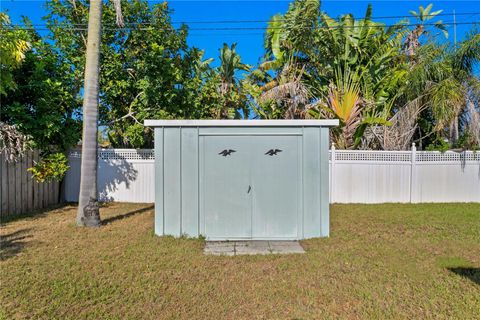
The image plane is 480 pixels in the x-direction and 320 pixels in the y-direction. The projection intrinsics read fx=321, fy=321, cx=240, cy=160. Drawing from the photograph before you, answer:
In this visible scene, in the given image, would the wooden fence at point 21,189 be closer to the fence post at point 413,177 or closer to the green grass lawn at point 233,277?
the green grass lawn at point 233,277

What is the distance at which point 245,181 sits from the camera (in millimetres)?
5910

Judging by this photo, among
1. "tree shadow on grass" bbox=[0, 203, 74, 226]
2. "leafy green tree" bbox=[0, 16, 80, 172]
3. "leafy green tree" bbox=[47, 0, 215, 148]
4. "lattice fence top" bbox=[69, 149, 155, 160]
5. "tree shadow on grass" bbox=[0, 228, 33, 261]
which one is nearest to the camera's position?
"tree shadow on grass" bbox=[0, 228, 33, 261]

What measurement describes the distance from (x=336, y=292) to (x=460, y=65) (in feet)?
32.0

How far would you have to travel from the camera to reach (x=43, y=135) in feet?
26.6

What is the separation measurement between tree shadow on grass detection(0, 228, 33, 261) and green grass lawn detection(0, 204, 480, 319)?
0.02 metres

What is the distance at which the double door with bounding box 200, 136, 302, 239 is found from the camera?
5.89 m

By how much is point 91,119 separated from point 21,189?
3258 mm

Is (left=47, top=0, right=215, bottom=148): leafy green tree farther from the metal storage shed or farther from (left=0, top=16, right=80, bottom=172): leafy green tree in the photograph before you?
the metal storage shed

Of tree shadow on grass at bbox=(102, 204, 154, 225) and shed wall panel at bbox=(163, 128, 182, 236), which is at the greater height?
shed wall panel at bbox=(163, 128, 182, 236)

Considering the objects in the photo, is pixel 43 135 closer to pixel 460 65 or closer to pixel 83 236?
pixel 83 236

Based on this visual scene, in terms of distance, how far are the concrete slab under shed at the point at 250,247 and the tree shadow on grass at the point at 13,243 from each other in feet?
9.51

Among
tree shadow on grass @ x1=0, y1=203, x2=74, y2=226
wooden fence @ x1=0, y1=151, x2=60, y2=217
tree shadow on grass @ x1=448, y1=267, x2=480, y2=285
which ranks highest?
wooden fence @ x1=0, y1=151, x2=60, y2=217

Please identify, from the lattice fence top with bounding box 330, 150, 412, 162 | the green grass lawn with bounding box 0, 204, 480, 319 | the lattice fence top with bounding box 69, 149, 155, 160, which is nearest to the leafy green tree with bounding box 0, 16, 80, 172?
the lattice fence top with bounding box 69, 149, 155, 160

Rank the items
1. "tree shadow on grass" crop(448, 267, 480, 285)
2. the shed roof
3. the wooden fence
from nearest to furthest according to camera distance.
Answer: "tree shadow on grass" crop(448, 267, 480, 285)
the shed roof
the wooden fence
